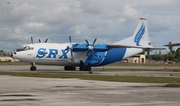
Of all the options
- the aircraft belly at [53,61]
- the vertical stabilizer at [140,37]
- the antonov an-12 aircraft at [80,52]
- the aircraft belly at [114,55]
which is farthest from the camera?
the vertical stabilizer at [140,37]

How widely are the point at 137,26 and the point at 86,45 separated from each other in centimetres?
1066

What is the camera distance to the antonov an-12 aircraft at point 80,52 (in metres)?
49.7

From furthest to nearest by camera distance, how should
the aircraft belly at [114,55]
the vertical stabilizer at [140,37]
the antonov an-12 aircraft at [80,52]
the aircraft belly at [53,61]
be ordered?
1. the vertical stabilizer at [140,37]
2. the aircraft belly at [114,55]
3. the aircraft belly at [53,61]
4. the antonov an-12 aircraft at [80,52]

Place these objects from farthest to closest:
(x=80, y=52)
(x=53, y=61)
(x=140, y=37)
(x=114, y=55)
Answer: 1. (x=140, y=37)
2. (x=114, y=55)
3. (x=80, y=52)
4. (x=53, y=61)

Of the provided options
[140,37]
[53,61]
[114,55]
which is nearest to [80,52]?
[53,61]

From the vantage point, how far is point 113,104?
578 inches

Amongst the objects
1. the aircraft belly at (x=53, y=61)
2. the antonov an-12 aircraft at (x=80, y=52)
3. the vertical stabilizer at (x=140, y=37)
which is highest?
the vertical stabilizer at (x=140, y=37)

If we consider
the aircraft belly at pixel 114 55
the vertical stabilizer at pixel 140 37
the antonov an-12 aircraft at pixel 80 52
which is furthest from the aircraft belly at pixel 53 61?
the vertical stabilizer at pixel 140 37

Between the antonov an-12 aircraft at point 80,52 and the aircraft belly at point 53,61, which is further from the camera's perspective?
the aircraft belly at point 53,61

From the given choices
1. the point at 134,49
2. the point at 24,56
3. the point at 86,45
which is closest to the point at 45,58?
the point at 24,56

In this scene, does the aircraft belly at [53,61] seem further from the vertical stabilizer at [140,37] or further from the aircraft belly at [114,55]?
the vertical stabilizer at [140,37]

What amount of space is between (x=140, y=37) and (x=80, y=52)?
36.6ft

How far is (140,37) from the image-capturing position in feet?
195

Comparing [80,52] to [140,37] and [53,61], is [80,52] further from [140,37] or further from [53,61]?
[140,37]
